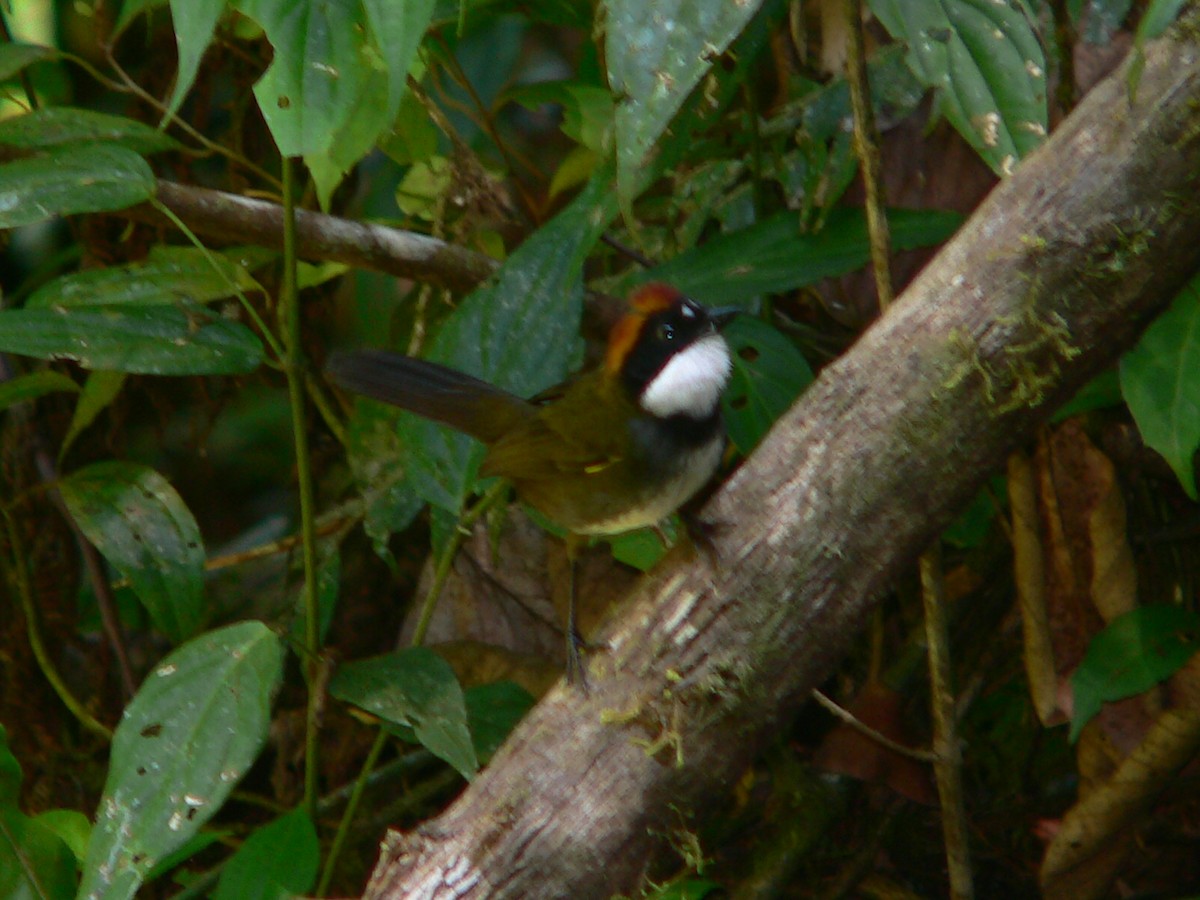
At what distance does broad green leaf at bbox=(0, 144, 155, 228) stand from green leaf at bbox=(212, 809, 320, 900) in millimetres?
934

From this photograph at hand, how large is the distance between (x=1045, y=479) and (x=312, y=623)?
1317 millimetres

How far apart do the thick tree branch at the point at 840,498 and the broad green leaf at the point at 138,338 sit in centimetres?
75

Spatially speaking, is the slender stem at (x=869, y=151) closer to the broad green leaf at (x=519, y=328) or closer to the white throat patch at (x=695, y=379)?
the white throat patch at (x=695, y=379)

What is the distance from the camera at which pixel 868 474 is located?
A: 5.36 ft

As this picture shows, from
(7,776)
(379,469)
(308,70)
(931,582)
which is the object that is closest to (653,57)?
(308,70)

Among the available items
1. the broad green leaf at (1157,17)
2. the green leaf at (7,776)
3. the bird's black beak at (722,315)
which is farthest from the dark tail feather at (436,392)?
the broad green leaf at (1157,17)

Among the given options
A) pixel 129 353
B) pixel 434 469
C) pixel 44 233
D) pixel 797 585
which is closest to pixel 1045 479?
pixel 797 585

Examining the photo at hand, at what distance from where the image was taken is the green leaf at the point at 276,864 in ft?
6.20

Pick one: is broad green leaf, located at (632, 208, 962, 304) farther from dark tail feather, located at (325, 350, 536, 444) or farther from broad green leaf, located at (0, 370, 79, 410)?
broad green leaf, located at (0, 370, 79, 410)

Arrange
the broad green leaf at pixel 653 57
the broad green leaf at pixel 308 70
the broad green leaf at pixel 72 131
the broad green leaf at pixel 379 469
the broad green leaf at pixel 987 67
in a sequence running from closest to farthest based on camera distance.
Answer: the broad green leaf at pixel 653 57 < the broad green leaf at pixel 308 70 < the broad green leaf at pixel 987 67 < the broad green leaf at pixel 72 131 < the broad green leaf at pixel 379 469

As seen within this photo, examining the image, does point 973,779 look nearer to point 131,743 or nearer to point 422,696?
point 422,696

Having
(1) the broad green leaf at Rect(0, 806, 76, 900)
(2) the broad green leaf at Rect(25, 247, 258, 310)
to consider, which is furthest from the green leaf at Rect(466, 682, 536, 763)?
(2) the broad green leaf at Rect(25, 247, 258, 310)

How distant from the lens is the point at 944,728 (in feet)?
6.63

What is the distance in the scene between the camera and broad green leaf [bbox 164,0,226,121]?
4.63 ft
